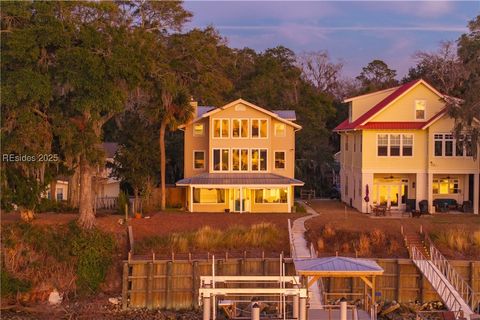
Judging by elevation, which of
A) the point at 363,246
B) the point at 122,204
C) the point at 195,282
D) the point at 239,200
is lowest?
the point at 195,282

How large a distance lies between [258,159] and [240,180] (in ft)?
8.02

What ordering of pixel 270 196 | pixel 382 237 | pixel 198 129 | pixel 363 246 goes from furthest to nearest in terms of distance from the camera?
1. pixel 198 129
2. pixel 270 196
3. pixel 382 237
4. pixel 363 246

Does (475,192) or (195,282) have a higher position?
(475,192)

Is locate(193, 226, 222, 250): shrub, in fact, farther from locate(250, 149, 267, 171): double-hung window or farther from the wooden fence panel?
locate(250, 149, 267, 171): double-hung window

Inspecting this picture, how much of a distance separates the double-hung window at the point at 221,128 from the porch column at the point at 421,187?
12.8 m

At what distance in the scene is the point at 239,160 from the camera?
4650cm

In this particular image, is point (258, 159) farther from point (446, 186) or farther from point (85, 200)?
point (85, 200)

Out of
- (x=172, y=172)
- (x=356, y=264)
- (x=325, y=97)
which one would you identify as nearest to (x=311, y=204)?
(x=172, y=172)

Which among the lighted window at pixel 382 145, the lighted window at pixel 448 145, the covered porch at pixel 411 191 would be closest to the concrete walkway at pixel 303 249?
Result: the covered porch at pixel 411 191

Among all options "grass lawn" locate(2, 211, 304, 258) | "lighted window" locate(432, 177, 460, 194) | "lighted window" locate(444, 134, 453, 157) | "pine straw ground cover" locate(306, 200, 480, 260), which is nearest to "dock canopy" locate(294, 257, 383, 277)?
"pine straw ground cover" locate(306, 200, 480, 260)

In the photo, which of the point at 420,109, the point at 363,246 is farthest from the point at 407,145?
the point at 363,246

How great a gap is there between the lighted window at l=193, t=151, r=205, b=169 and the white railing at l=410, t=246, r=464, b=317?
743 inches

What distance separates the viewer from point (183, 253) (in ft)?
109

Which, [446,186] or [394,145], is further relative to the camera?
[446,186]
